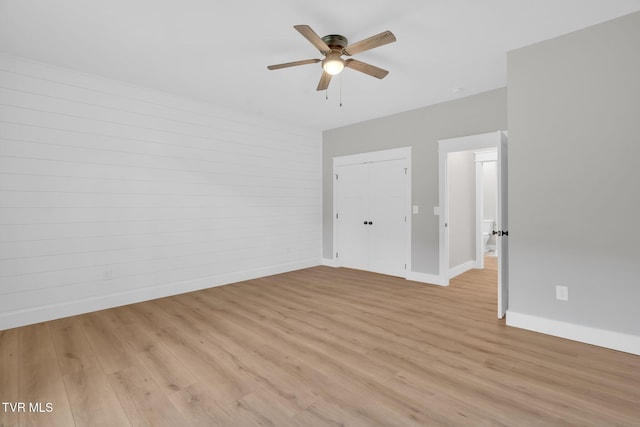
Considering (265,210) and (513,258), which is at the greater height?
(265,210)

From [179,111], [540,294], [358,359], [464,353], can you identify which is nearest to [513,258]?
[540,294]

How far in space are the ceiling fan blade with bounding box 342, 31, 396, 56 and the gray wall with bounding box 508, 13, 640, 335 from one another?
164 cm

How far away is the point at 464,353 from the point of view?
101 inches

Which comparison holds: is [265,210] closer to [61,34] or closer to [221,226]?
[221,226]

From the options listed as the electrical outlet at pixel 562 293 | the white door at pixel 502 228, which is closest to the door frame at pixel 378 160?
the white door at pixel 502 228

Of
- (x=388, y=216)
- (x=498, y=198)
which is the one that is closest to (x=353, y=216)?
(x=388, y=216)

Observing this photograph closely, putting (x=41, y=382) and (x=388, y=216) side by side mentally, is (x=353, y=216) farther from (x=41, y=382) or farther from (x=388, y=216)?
(x=41, y=382)

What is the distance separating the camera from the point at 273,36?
2850 millimetres

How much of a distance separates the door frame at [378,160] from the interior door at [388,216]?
0.07 metres

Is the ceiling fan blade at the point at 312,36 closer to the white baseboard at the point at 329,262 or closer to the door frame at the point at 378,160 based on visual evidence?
the door frame at the point at 378,160

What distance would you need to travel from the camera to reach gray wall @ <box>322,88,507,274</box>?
4250mm

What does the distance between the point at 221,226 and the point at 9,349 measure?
2721 mm

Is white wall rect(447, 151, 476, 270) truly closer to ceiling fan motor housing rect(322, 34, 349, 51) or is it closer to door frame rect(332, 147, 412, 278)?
door frame rect(332, 147, 412, 278)

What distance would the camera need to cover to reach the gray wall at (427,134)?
4.25 meters
